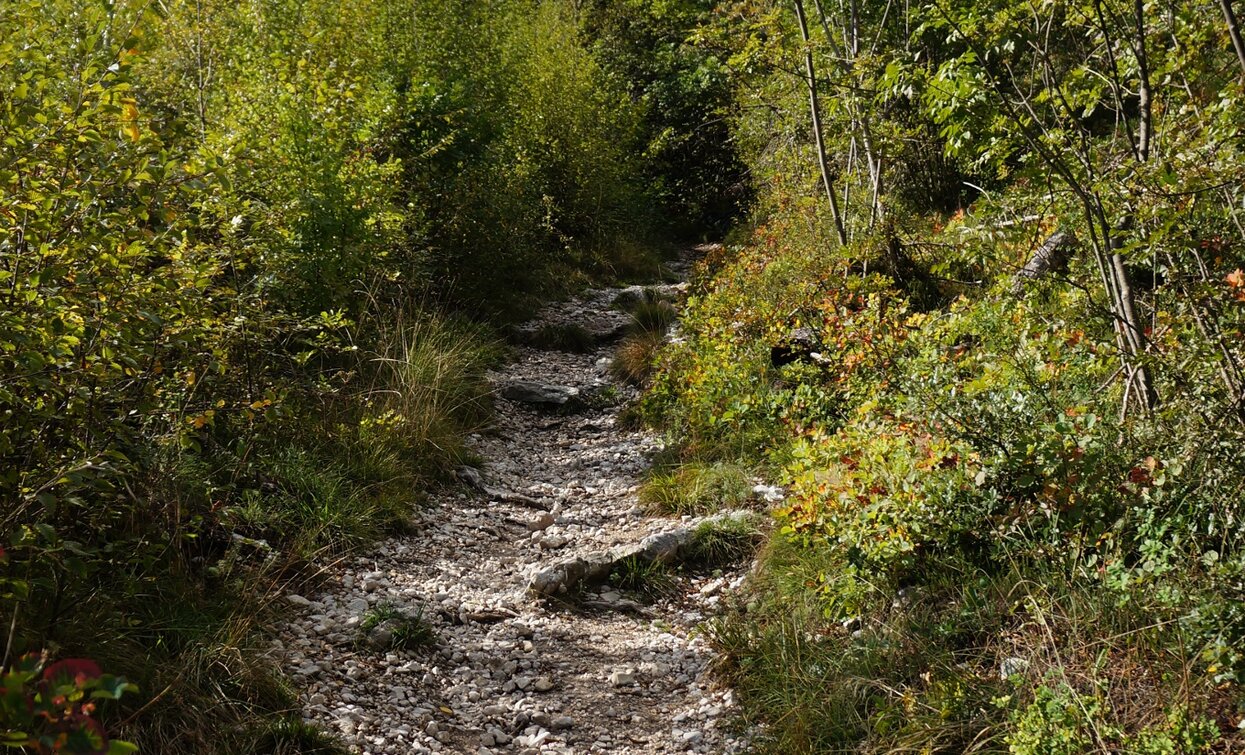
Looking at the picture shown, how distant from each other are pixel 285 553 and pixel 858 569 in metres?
2.91

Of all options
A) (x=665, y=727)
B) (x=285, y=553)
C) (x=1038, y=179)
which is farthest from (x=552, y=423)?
(x=1038, y=179)

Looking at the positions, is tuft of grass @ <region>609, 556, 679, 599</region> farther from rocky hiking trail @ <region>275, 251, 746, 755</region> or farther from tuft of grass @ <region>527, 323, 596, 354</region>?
tuft of grass @ <region>527, 323, 596, 354</region>

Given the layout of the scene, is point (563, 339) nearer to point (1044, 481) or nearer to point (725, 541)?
point (725, 541)

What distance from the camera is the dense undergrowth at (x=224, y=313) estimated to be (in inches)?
110

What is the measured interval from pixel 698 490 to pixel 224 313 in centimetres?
302

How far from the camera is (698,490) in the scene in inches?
219

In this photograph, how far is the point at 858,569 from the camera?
3807mm

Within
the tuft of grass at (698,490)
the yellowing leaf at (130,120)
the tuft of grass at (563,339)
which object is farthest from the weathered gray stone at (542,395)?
the yellowing leaf at (130,120)

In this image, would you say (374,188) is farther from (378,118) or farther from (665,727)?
(665,727)

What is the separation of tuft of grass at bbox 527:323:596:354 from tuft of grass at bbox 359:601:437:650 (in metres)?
5.53

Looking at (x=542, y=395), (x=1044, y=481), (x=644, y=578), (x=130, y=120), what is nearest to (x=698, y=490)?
(x=644, y=578)

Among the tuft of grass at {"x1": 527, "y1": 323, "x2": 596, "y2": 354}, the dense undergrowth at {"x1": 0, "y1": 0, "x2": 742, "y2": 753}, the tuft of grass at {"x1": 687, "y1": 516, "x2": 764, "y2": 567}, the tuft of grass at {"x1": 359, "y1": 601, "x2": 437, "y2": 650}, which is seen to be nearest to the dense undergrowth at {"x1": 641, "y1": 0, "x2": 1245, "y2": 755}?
the tuft of grass at {"x1": 687, "y1": 516, "x2": 764, "y2": 567}

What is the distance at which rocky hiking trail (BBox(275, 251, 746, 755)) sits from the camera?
3.60 metres

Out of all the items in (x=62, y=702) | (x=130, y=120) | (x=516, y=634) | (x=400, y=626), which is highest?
(x=130, y=120)
